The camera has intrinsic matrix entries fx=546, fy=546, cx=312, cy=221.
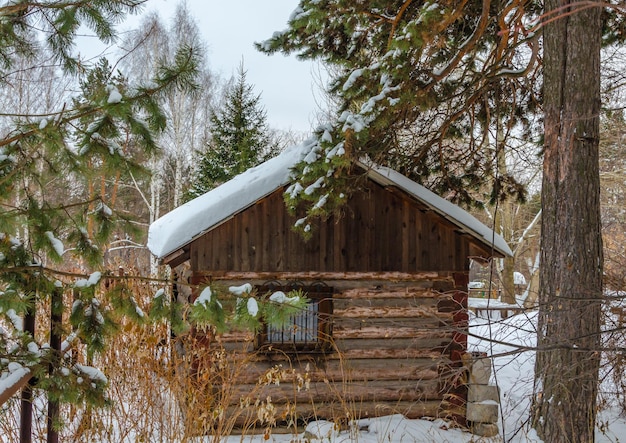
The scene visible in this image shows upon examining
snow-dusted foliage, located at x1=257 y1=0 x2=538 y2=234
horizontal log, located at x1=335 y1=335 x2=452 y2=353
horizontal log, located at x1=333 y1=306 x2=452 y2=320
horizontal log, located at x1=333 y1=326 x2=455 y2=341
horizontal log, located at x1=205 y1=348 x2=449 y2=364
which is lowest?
horizontal log, located at x1=205 y1=348 x2=449 y2=364

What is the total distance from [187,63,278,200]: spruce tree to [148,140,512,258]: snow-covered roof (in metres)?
9.54

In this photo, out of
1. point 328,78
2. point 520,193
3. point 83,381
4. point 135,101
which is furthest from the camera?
point 328,78

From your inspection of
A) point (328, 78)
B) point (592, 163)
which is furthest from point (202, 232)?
point (328, 78)

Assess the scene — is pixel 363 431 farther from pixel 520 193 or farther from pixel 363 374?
pixel 520 193

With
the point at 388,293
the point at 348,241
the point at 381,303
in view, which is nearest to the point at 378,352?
the point at 381,303

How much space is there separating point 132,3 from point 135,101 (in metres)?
0.97

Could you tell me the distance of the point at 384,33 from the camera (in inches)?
325

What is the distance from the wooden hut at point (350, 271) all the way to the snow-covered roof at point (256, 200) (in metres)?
0.03

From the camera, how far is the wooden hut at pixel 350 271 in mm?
8203

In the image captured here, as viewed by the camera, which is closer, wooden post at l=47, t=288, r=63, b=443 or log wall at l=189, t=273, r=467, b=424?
wooden post at l=47, t=288, r=63, b=443

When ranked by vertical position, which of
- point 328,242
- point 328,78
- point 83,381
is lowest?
point 83,381

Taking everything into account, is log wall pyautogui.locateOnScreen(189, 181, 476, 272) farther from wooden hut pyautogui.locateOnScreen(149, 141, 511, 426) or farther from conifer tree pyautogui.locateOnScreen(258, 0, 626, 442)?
conifer tree pyautogui.locateOnScreen(258, 0, 626, 442)

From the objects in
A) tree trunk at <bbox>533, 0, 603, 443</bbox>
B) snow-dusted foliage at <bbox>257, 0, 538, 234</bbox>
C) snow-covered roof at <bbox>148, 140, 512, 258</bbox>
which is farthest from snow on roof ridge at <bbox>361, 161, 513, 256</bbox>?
tree trunk at <bbox>533, 0, 603, 443</bbox>

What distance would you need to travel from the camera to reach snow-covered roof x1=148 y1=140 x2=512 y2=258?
765cm
